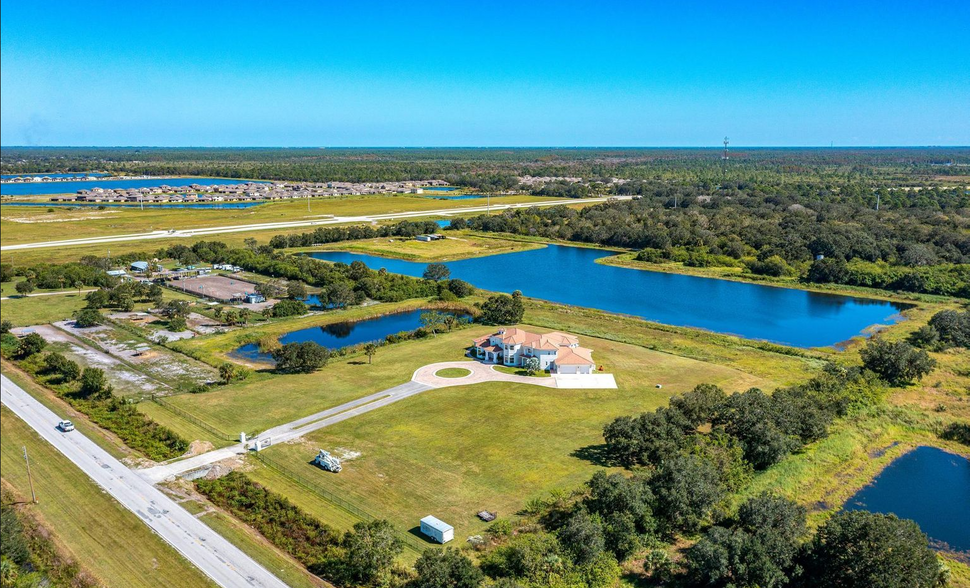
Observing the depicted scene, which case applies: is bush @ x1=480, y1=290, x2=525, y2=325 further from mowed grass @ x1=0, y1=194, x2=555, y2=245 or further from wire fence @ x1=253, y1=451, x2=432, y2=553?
mowed grass @ x1=0, y1=194, x2=555, y2=245

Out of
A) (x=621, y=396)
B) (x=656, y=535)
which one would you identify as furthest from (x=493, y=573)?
(x=621, y=396)

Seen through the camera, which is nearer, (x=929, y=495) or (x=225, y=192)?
(x=929, y=495)

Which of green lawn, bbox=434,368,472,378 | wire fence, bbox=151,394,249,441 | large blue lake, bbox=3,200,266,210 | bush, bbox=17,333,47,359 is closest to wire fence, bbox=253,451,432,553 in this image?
wire fence, bbox=151,394,249,441

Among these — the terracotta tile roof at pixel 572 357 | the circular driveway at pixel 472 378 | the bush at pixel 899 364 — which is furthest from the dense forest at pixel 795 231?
the circular driveway at pixel 472 378

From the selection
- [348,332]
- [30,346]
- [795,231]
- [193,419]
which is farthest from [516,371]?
[795,231]

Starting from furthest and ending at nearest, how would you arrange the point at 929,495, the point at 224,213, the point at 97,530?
the point at 224,213 → the point at 929,495 → the point at 97,530

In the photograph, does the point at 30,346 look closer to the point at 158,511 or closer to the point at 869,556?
the point at 158,511
